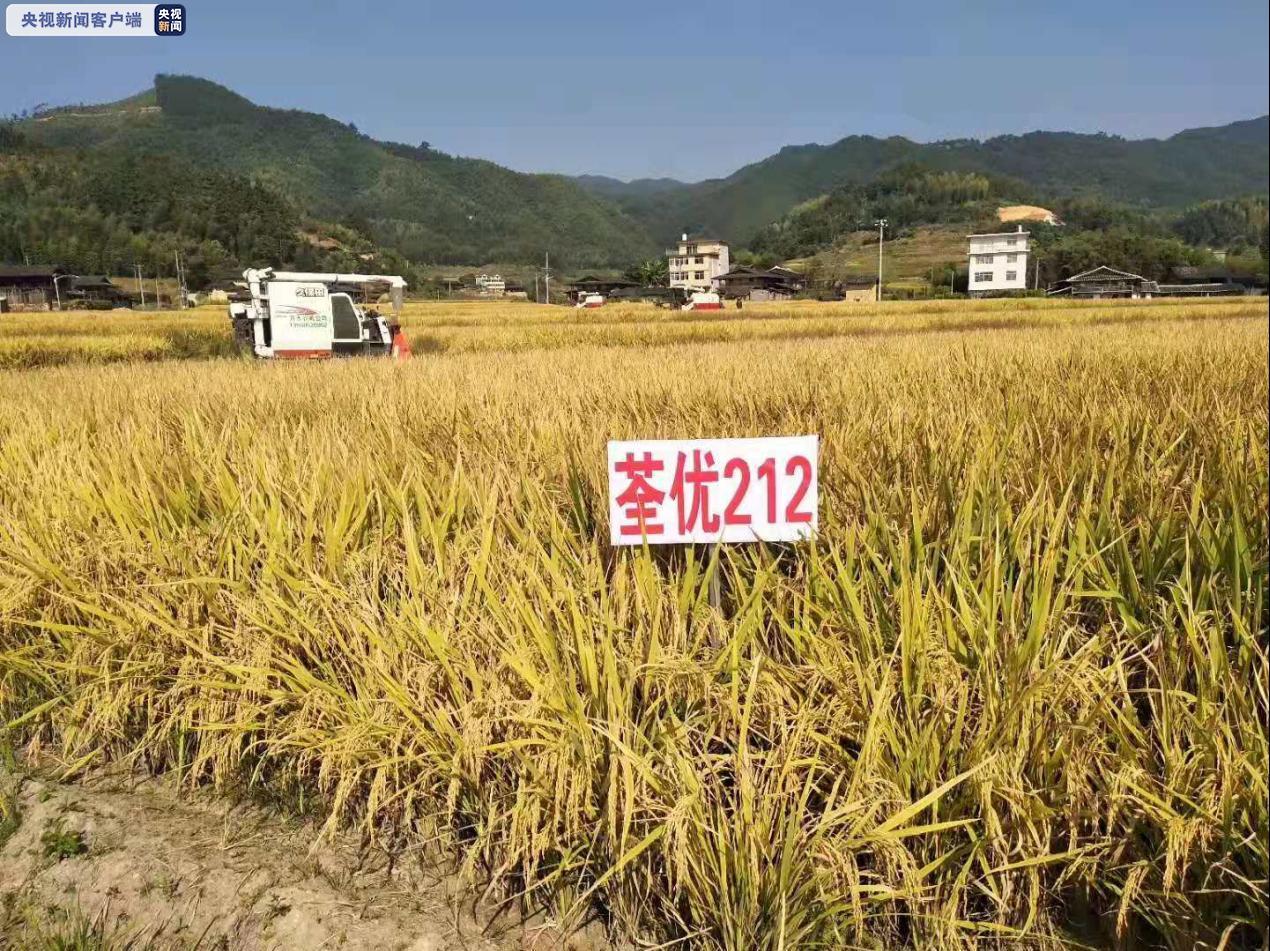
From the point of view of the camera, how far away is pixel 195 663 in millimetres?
1880

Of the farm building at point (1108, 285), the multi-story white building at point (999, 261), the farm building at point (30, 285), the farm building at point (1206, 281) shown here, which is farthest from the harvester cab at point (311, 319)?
the multi-story white building at point (999, 261)

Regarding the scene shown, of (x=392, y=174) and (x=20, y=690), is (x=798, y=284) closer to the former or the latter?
(x=20, y=690)

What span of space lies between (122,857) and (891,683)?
162 centimetres

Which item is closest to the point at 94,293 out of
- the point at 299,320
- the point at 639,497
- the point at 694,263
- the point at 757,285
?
the point at 757,285

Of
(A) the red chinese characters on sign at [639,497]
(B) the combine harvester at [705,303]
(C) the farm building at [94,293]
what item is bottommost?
(A) the red chinese characters on sign at [639,497]

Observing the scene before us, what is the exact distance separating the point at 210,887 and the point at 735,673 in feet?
3.71

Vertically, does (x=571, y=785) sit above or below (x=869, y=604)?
below

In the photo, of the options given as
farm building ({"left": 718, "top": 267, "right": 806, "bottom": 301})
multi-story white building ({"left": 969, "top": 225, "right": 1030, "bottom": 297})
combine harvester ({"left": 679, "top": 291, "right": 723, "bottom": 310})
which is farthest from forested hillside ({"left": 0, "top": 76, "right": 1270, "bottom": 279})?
combine harvester ({"left": 679, "top": 291, "right": 723, "bottom": 310})

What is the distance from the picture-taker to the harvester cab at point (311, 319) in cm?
1208

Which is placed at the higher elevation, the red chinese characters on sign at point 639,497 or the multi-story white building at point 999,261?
the multi-story white building at point 999,261

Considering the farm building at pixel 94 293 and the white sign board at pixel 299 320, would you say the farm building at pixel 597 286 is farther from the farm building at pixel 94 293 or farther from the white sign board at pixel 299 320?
the white sign board at pixel 299 320

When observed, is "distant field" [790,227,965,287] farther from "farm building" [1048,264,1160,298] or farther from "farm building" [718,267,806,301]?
"farm building" [1048,264,1160,298]

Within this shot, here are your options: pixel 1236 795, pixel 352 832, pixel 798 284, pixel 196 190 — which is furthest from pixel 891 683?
pixel 196 190

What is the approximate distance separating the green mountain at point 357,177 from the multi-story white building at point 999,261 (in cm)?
7737
